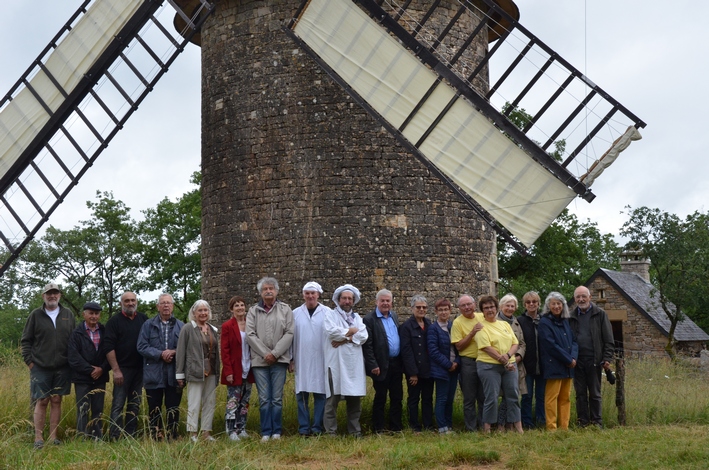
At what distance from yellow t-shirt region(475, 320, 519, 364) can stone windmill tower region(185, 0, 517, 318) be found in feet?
13.3

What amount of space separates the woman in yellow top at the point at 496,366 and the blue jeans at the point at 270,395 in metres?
1.95

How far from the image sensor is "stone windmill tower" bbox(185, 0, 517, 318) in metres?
12.2

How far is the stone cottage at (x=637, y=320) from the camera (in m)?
24.7

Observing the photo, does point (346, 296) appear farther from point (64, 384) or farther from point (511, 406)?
point (64, 384)

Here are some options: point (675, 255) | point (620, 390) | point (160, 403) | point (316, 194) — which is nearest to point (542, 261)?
point (675, 255)

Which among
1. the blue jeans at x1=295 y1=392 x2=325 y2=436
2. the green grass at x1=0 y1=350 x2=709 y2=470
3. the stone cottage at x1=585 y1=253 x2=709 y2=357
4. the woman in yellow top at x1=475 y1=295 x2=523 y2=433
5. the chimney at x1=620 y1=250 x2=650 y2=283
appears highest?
the chimney at x1=620 y1=250 x2=650 y2=283

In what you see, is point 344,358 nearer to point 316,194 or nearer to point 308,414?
point 308,414

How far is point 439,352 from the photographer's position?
830 centimetres

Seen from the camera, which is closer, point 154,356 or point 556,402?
point 154,356

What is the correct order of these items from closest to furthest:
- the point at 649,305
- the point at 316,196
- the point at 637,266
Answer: the point at 316,196, the point at 649,305, the point at 637,266

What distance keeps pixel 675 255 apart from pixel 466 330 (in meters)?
18.1

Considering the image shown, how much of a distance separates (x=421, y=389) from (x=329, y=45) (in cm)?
488

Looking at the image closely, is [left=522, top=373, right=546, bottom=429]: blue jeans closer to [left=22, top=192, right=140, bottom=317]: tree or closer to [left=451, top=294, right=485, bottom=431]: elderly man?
[left=451, top=294, right=485, bottom=431]: elderly man

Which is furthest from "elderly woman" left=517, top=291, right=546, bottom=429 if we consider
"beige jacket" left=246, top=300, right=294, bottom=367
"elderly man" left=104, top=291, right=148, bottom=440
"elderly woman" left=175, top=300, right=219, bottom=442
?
"elderly man" left=104, top=291, right=148, bottom=440
